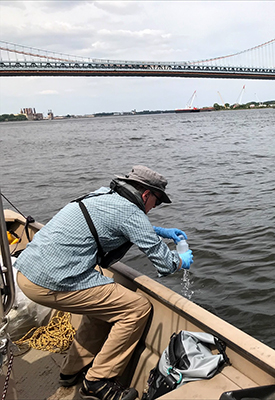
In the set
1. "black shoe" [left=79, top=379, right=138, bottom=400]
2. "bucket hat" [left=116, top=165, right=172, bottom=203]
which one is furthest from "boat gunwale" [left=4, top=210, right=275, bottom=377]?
"bucket hat" [left=116, top=165, right=172, bottom=203]

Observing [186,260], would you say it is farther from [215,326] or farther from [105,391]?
[105,391]

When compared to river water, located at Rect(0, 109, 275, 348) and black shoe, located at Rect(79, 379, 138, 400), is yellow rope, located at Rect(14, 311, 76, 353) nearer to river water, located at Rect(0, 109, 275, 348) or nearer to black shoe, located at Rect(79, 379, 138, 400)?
black shoe, located at Rect(79, 379, 138, 400)

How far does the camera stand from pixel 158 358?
261cm

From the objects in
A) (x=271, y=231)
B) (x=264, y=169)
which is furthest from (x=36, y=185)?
(x=271, y=231)

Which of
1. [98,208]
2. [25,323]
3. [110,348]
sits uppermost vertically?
[98,208]

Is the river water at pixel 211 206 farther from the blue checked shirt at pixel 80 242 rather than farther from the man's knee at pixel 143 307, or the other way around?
the blue checked shirt at pixel 80 242

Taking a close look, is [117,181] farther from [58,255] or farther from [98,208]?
[58,255]

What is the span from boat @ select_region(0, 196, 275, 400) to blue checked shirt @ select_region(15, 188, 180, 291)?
283mm

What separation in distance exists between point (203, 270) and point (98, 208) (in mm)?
3299

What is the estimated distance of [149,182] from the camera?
96.3 inches

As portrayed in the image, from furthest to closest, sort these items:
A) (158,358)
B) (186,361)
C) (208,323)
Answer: (158,358) → (208,323) → (186,361)

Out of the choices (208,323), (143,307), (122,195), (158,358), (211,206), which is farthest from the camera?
(211,206)

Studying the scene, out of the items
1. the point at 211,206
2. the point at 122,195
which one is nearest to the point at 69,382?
the point at 122,195

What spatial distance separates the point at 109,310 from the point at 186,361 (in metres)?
0.58
